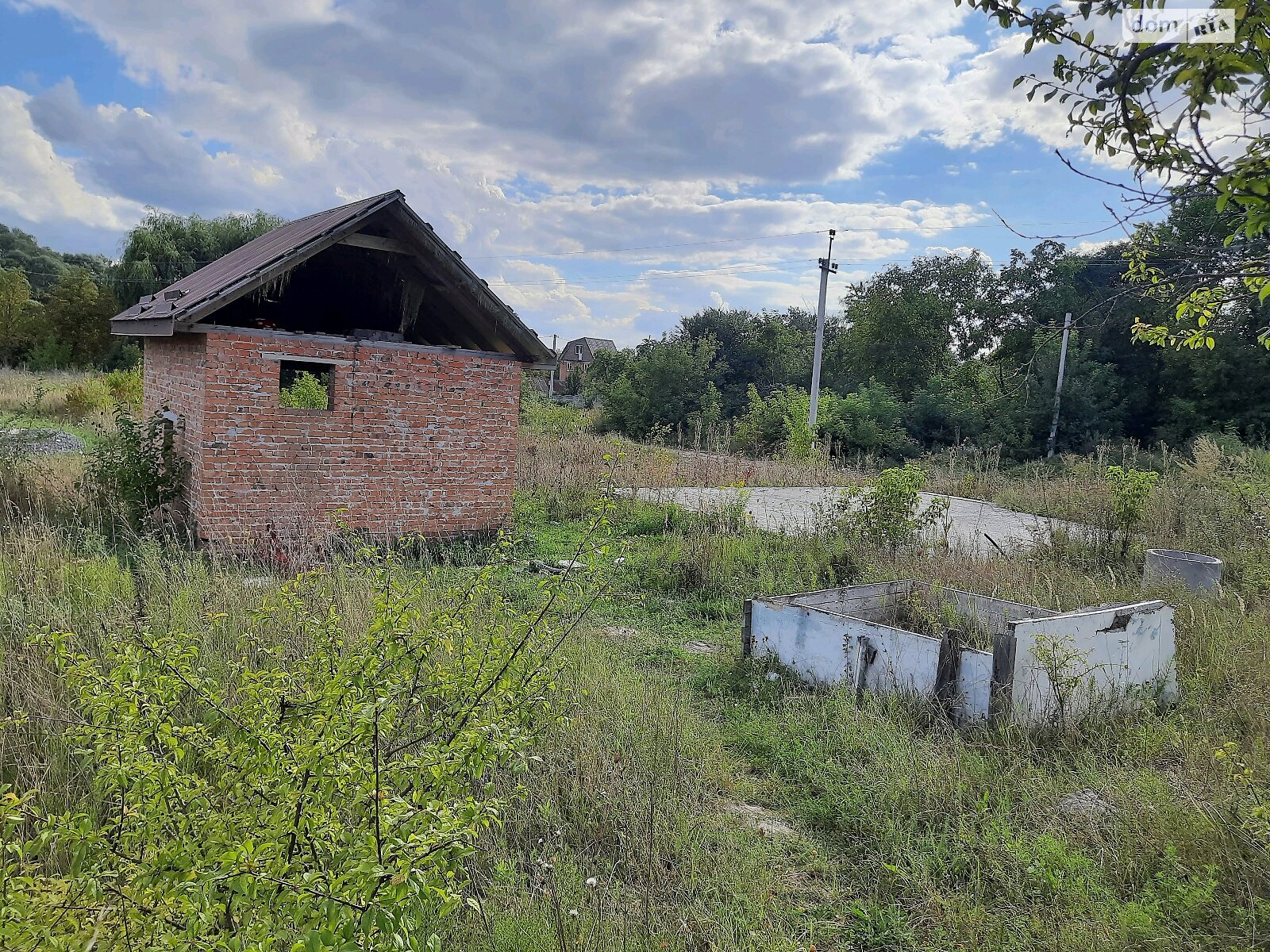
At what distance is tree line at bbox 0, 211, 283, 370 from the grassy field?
3460 cm

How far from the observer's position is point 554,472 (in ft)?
52.1

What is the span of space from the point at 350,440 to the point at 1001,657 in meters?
8.09

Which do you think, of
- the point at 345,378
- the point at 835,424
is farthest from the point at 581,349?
the point at 345,378

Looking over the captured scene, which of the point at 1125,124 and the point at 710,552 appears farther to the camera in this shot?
the point at 710,552

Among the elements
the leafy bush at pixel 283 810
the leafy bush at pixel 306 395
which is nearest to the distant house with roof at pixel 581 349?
the leafy bush at pixel 306 395

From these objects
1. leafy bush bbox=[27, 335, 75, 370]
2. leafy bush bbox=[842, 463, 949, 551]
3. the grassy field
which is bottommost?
the grassy field

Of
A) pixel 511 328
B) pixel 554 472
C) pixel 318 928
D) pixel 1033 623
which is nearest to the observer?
pixel 318 928

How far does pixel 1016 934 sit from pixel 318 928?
9.48 feet

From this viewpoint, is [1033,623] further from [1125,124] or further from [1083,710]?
[1125,124]

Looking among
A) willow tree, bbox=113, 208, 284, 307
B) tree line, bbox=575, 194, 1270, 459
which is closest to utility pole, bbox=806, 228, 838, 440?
tree line, bbox=575, 194, 1270, 459

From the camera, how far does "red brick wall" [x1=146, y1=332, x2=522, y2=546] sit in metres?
9.22

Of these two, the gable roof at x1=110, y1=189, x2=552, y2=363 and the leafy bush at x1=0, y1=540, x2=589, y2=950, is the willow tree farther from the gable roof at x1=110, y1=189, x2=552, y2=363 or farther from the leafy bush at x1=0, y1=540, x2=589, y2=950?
the leafy bush at x1=0, y1=540, x2=589, y2=950

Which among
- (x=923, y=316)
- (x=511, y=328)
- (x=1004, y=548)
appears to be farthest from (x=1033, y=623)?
(x=923, y=316)

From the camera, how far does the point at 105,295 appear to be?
1483 inches
